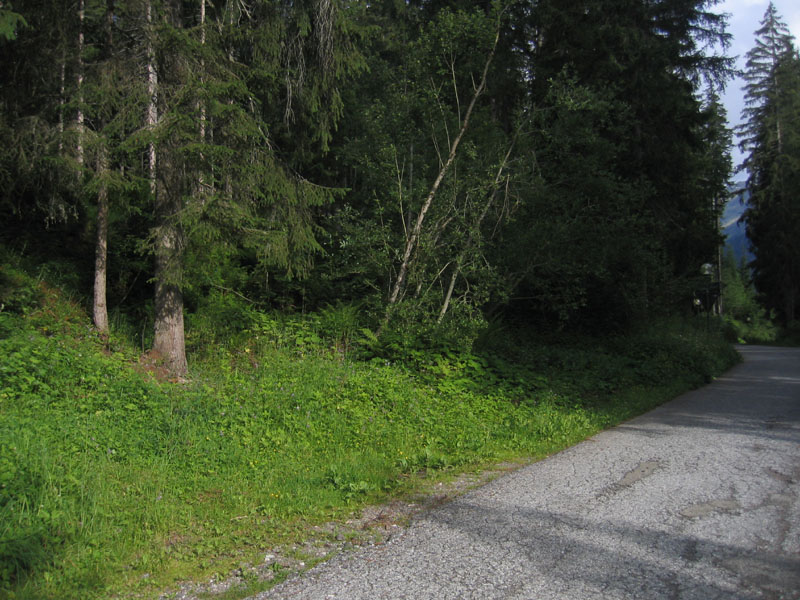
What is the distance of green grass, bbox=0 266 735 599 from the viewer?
12.6 feet

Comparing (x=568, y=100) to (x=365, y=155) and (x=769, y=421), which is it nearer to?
(x=365, y=155)

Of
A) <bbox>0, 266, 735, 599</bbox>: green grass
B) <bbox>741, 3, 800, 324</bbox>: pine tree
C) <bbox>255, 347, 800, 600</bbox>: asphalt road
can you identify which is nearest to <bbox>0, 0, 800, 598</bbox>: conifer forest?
<bbox>0, 266, 735, 599</bbox>: green grass

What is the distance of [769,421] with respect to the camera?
847 centimetres

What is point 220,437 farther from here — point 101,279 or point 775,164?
point 775,164

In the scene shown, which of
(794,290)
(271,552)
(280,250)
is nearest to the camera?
(271,552)

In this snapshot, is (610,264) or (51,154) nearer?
(51,154)

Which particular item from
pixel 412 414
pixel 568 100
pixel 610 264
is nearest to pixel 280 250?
pixel 412 414

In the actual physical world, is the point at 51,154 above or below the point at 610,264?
above

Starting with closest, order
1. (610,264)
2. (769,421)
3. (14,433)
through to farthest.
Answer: (14,433)
(769,421)
(610,264)

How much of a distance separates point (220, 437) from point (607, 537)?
386 cm

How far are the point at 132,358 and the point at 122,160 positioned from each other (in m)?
3.04

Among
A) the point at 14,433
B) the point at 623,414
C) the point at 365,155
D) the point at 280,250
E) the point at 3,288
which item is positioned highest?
the point at 365,155

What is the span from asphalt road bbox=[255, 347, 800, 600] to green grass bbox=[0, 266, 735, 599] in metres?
0.76

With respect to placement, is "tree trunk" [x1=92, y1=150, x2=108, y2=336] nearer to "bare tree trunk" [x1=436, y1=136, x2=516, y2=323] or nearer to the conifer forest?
the conifer forest
